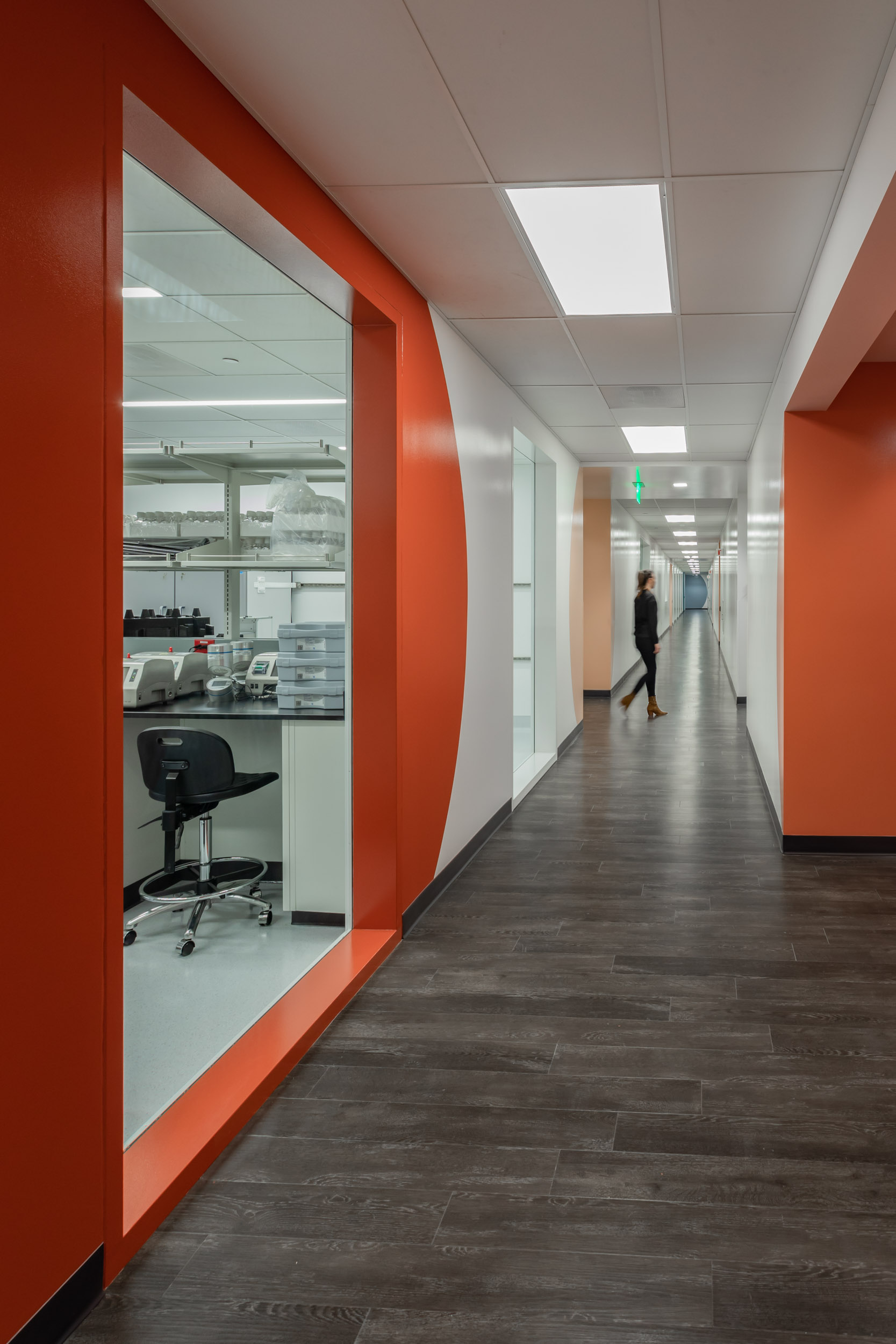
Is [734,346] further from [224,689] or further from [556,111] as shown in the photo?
[224,689]

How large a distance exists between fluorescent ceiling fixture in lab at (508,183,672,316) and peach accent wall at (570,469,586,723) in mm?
4896

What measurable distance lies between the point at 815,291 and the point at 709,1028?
9.39 feet

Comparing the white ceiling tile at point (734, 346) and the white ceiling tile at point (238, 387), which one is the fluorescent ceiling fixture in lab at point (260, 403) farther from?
the white ceiling tile at point (734, 346)

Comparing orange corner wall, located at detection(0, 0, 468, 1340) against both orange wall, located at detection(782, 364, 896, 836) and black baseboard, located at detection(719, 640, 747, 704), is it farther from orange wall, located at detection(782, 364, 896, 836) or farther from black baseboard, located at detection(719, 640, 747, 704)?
black baseboard, located at detection(719, 640, 747, 704)

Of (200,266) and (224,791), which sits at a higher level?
(200,266)

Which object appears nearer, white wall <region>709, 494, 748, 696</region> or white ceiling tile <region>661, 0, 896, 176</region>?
white ceiling tile <region>661, 0, 896, 176</region>

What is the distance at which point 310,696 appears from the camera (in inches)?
177

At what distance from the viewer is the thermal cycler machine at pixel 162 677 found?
4.87 metres

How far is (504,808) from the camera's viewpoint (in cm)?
645

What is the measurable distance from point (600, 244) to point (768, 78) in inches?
51.1

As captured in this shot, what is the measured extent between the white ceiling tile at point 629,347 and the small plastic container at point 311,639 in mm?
1915

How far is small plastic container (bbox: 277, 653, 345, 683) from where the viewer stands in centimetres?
451

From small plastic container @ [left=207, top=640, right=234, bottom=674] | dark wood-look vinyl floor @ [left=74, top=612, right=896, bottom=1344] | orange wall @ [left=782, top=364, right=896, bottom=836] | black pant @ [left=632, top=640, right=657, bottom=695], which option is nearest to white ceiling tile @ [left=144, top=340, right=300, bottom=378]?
small plastic container @ [left=207, top=640, right=234, bottom=674]

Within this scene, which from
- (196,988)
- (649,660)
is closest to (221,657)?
(196,988)
